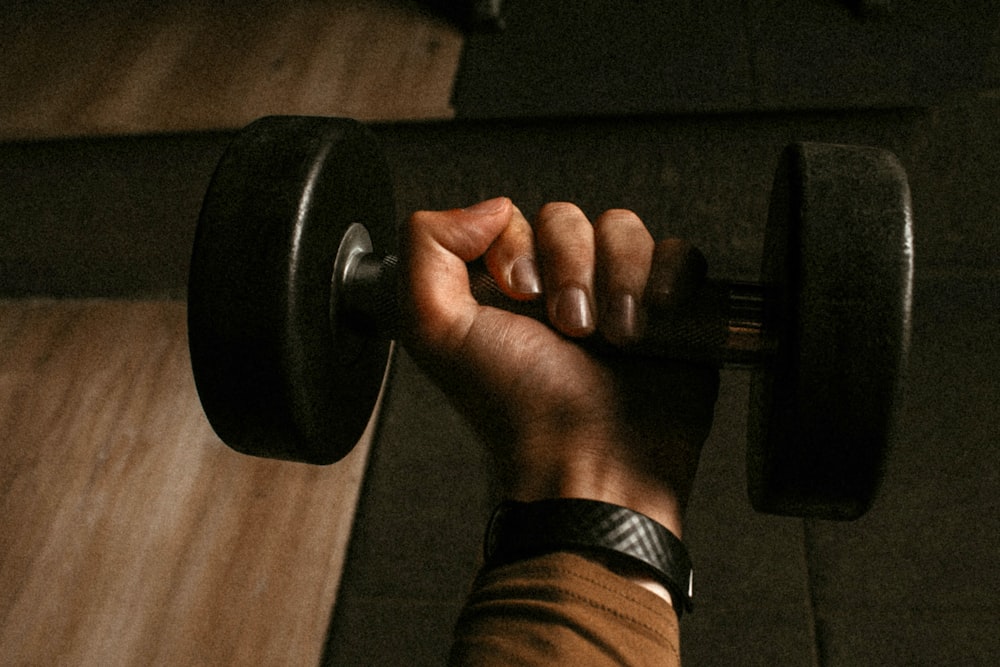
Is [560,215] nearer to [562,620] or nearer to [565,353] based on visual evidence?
[565,353]

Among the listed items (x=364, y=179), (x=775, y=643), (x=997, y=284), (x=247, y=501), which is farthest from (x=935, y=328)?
(x=247, y=501)

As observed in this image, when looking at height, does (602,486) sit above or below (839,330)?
below

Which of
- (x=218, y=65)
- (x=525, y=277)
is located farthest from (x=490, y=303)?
(x=218, y=65)

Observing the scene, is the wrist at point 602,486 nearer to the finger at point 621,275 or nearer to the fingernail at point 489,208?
the finger at point 621,275

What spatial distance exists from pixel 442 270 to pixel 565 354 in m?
0.12

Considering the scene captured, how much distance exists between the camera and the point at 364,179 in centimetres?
63

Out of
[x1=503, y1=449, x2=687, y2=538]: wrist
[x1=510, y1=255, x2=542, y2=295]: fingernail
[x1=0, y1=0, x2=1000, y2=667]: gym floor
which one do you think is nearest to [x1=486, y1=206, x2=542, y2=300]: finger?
[x1=510, y1=255, x2=542, y2=295]: fingernail

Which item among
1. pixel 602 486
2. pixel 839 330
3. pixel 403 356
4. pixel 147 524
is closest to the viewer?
pixel 839 330

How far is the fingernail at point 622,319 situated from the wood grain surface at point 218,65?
759 millimetres

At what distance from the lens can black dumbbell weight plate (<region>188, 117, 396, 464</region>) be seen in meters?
0.50

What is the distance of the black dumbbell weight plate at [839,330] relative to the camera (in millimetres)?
395

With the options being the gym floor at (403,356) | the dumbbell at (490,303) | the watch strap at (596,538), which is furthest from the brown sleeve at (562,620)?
the gym floor at (403,356)

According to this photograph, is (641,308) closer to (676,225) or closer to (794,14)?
(676,225)

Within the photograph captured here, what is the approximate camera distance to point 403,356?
1.12 meters
